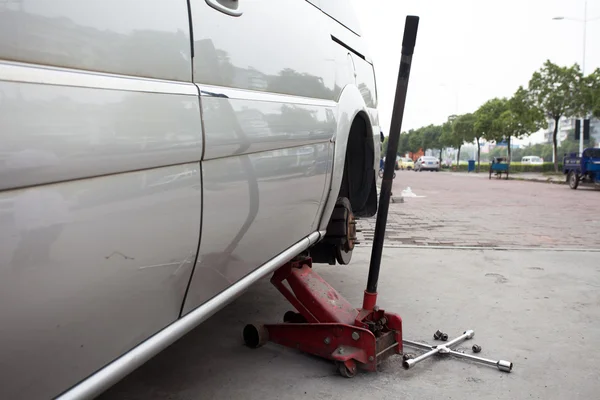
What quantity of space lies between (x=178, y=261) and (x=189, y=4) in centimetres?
65

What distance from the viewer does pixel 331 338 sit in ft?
8.55

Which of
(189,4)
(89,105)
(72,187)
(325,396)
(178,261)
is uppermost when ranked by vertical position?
(189,4)

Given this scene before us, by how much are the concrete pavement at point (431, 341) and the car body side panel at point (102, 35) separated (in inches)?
62.4

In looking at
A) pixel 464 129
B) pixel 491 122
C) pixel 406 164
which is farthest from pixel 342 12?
pixel 464 129

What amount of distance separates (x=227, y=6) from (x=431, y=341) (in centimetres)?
220

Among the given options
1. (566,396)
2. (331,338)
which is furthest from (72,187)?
(566,396)

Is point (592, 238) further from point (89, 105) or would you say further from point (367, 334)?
point (89, 105)

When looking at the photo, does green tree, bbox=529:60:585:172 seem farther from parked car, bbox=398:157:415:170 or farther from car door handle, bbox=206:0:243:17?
car door handle, bbox=206:0:243:17

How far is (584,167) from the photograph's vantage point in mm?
15789

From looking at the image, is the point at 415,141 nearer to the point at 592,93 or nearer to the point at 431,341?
the point at 592,93

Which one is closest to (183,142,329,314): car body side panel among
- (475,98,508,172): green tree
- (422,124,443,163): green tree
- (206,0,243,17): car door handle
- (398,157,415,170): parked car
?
(206,0,243,17): car door handle

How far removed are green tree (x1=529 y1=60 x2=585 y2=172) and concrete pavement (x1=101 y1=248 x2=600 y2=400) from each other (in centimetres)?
2407

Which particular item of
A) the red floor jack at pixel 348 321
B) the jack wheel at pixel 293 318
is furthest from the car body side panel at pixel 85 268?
the jack wheel at pixel 293 318

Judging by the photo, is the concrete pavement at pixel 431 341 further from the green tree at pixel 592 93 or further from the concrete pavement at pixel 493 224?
the green tree at pixel 592 93
